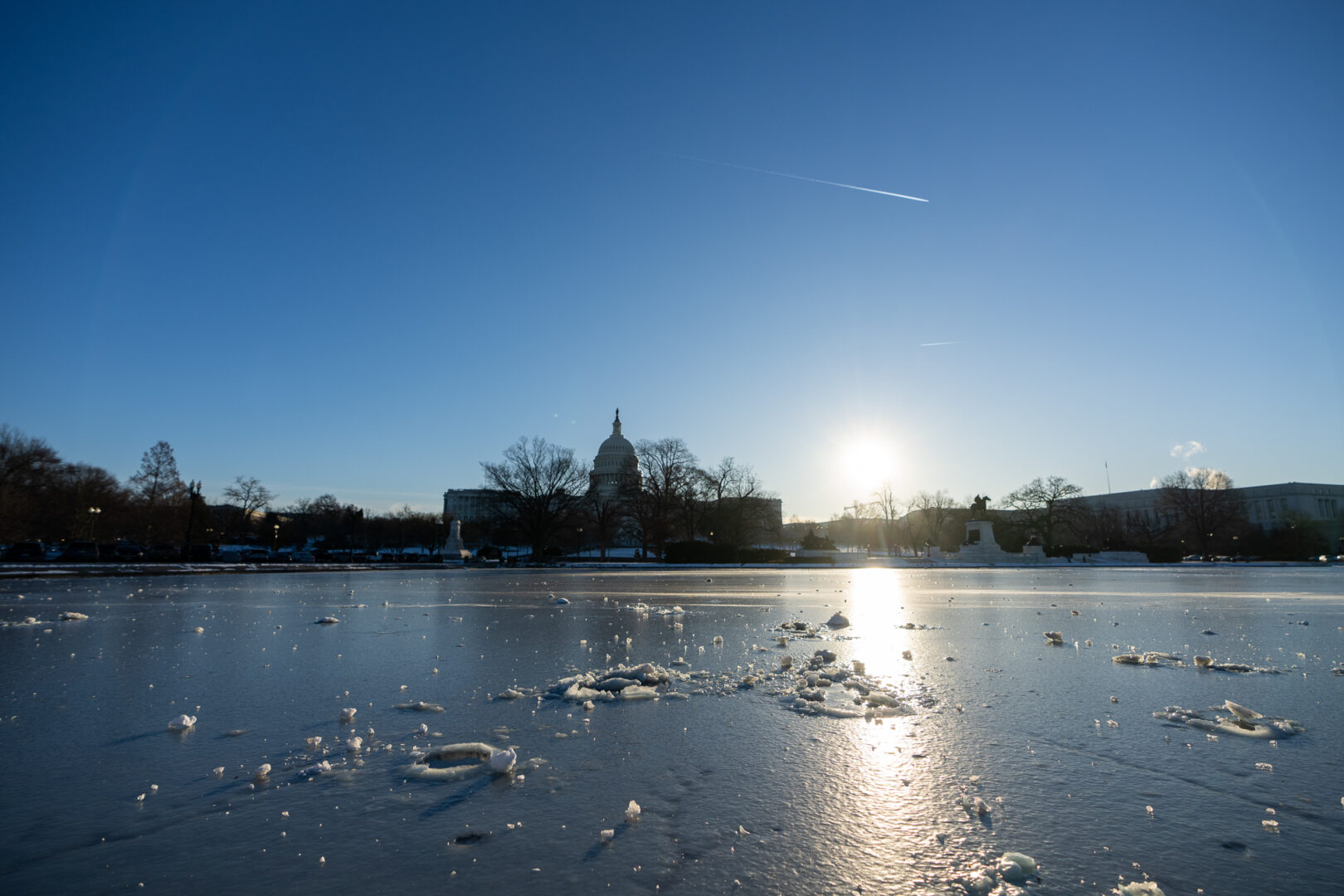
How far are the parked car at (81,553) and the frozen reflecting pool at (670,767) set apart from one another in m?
45.4

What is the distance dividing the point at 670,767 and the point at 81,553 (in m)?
56.8

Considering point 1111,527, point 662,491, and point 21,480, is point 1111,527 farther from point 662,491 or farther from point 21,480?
point 21,480

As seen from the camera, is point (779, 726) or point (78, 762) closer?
point (78, 762)

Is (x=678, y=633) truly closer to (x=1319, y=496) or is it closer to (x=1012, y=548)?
(x=1012, y=548)

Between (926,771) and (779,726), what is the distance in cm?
109

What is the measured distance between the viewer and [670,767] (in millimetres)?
3504

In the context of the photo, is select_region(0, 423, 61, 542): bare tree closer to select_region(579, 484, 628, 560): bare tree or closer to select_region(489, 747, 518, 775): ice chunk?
select_region(579, 484, 628, 560): bare tree

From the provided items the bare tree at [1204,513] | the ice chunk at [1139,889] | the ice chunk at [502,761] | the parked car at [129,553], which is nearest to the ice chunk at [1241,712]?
the ice chunk at [1139,889]

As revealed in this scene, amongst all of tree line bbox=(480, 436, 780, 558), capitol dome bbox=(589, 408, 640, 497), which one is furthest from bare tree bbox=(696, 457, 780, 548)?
capitol dome bbox=(589, 408, 640, 497)

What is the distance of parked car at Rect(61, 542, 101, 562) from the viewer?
140ft

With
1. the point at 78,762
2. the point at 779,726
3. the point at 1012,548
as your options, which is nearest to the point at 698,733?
the point at 779,726

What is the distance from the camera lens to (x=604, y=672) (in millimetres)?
6098

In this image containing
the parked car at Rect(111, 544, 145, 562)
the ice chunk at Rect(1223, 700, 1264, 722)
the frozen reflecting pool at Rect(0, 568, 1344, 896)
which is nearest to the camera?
the frozen reflecting pool at Rect(0, 568, 1344, 896)

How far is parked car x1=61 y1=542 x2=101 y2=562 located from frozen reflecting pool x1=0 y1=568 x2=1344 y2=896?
149ft
